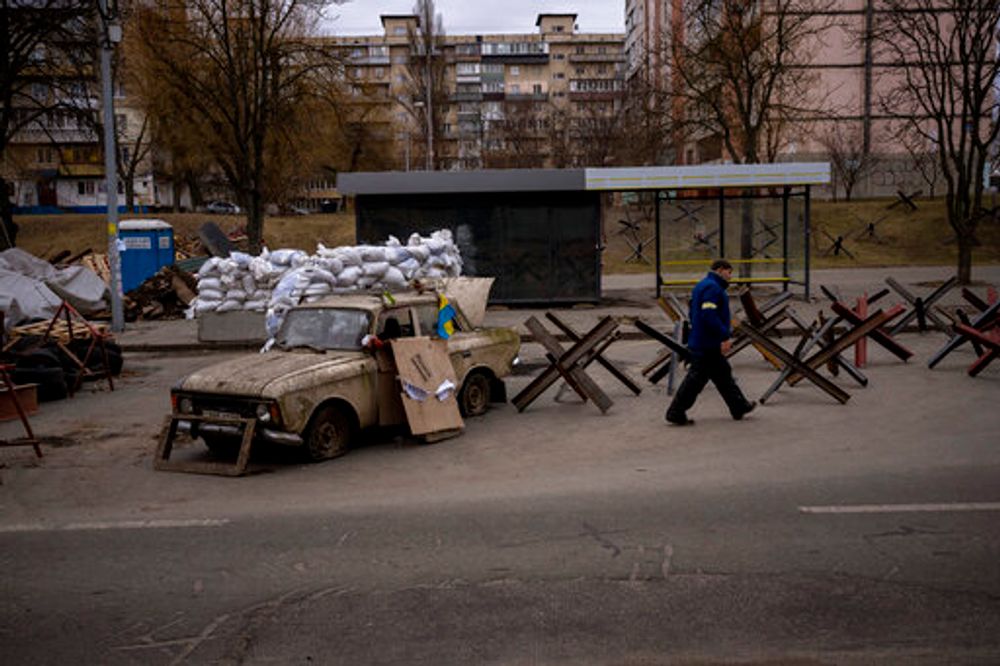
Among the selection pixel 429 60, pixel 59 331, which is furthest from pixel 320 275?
pixel 429 60

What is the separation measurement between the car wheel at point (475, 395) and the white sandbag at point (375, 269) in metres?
6.98

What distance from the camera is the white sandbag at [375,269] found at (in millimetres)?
17469

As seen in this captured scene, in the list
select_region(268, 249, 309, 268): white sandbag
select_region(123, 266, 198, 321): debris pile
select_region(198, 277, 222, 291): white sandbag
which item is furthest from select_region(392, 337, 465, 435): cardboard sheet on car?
select_region(123, 266, 198, 321): debris pile

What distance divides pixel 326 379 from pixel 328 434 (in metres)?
0.57

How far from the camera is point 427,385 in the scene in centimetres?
949

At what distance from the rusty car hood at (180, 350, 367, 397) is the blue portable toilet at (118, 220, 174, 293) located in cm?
1884

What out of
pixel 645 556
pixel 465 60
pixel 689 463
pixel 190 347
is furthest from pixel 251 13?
pixel 465 60

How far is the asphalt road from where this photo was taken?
4.62 metres

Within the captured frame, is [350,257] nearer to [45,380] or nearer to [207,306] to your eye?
[207,306]

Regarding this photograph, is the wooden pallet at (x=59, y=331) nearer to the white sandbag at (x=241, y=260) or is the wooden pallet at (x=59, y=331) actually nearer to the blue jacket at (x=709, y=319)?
the white sandbag at (x=241, y=260)

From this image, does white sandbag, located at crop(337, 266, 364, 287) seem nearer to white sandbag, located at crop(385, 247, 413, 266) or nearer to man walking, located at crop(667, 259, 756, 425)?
white sandbag, located at crop(385, 247, 413, 266)

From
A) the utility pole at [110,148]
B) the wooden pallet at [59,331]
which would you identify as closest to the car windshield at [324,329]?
the wooden pallet at [59,331]

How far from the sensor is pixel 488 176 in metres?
22.0

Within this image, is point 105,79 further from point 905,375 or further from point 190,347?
point 905,375
